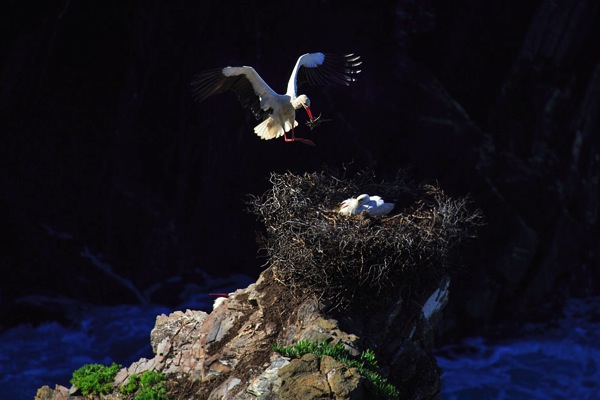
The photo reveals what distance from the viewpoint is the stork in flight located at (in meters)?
13.0

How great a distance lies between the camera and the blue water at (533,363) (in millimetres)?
20250

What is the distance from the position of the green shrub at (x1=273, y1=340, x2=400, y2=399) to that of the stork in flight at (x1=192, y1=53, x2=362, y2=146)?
352 centimetres

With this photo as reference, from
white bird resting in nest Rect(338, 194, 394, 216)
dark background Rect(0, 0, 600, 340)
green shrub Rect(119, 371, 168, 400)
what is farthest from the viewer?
dark background Rect(0, 0, 600, 340)

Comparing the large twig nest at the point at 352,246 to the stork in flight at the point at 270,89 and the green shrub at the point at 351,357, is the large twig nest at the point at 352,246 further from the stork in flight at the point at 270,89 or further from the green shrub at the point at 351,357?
the stork in flight at the point at 270,89

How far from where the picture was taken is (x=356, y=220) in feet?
37.4

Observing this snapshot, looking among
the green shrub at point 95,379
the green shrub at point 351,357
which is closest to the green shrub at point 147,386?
the green shrub at point 95,379

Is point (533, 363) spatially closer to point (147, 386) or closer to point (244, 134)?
point (244, 134)

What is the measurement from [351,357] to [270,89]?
4.62 m

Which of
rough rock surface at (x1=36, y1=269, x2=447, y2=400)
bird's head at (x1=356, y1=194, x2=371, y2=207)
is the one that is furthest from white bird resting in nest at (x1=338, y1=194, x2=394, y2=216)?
rough rock surface at (x1=36, y1=269, x2=447, y2=400)

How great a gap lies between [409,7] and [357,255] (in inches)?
450

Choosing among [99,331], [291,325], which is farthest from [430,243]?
[99,331]

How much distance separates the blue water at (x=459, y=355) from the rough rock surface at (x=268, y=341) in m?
9.15

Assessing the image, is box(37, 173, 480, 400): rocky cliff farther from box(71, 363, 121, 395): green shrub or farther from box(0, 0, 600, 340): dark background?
box(0, 0, 600, 340): dark background

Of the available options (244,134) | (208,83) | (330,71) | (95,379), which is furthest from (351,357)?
(244,134)
